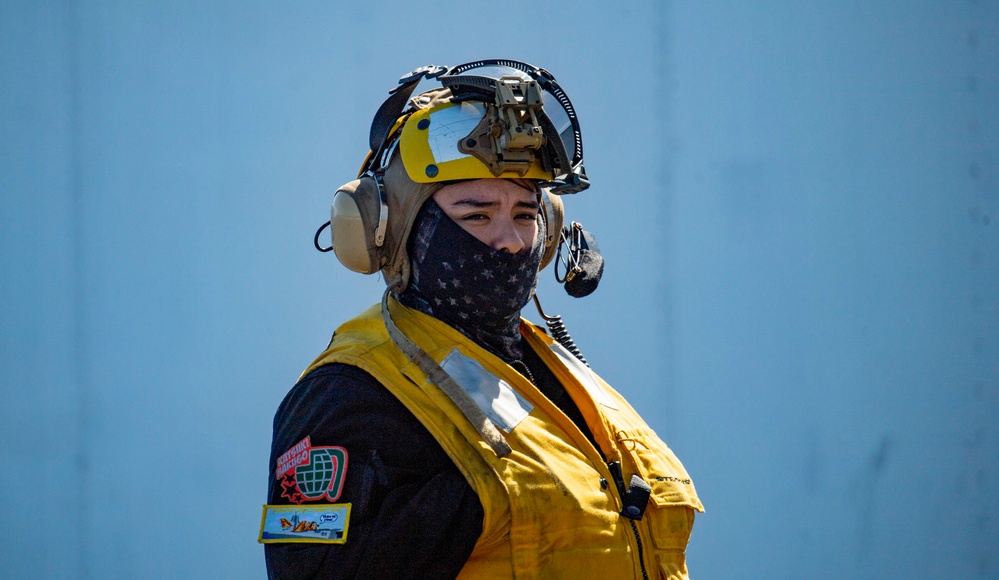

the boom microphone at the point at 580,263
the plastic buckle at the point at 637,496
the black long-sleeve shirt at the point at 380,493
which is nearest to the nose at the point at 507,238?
the boom microphone at the point at 580,263

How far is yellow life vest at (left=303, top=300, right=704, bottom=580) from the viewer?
1.91m

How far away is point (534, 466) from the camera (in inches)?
77.4

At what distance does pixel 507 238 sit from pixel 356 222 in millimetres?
331

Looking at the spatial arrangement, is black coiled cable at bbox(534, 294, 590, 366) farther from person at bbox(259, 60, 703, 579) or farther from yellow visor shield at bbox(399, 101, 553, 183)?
yellow visor shield at bbox(399, 101, 553, 183)

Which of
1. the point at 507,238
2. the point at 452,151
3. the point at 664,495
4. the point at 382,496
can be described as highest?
Answer: the point at 452,151

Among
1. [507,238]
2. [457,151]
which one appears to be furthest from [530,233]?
[457,151]

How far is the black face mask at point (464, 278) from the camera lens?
2189 mm

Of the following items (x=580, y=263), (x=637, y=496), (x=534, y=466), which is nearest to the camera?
(x=534, y=466)

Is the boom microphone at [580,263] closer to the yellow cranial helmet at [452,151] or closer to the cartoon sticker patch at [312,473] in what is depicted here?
the yellow cranial helmet at [452,151]

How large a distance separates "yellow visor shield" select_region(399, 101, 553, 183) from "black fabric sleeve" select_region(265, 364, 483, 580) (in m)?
0.49

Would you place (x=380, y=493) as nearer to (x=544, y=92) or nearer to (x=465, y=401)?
(x=465, y=401)

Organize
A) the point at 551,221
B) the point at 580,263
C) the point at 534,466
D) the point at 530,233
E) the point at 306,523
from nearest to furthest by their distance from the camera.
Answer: the point at 306,523 < the point at 534,466 < the point at 530,233 < the point at 551,221 < the point at 580,263

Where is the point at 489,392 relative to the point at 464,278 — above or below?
below

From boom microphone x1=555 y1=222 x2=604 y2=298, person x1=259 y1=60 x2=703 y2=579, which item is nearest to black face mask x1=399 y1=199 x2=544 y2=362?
person x1=259 y1=60 x2=703 y2=579
